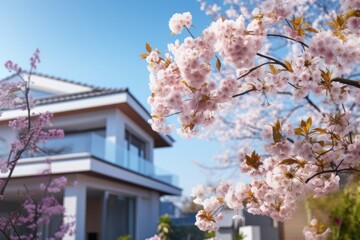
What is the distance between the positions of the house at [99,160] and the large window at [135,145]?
5cm

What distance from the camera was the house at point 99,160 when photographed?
11820 millimetres

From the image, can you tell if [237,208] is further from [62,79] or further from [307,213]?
[62,79]

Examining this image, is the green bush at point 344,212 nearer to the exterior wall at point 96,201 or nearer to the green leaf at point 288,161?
the green leaf at point 288,161

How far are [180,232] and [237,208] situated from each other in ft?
48.9

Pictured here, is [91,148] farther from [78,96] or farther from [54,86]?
[54,86]

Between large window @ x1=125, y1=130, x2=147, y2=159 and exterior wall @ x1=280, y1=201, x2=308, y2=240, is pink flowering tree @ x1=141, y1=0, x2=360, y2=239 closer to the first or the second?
exterior wall @ x1=280, y1=201, x2=308, y2=240

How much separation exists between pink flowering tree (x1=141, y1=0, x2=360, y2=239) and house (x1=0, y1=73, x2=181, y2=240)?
8058mm

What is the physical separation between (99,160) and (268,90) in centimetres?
958

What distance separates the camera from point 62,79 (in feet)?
54.3

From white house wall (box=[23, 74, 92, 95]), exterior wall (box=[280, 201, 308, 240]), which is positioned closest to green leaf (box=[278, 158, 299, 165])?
exterior wall (box=[280, 201, 308, 240])

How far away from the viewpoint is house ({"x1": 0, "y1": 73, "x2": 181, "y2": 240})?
11820 millimetres

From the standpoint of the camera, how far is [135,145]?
1859cm

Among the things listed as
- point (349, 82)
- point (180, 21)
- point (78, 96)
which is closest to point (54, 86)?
point (78, 96)

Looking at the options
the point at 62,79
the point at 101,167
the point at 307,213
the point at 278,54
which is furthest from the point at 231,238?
the point at 62,79
